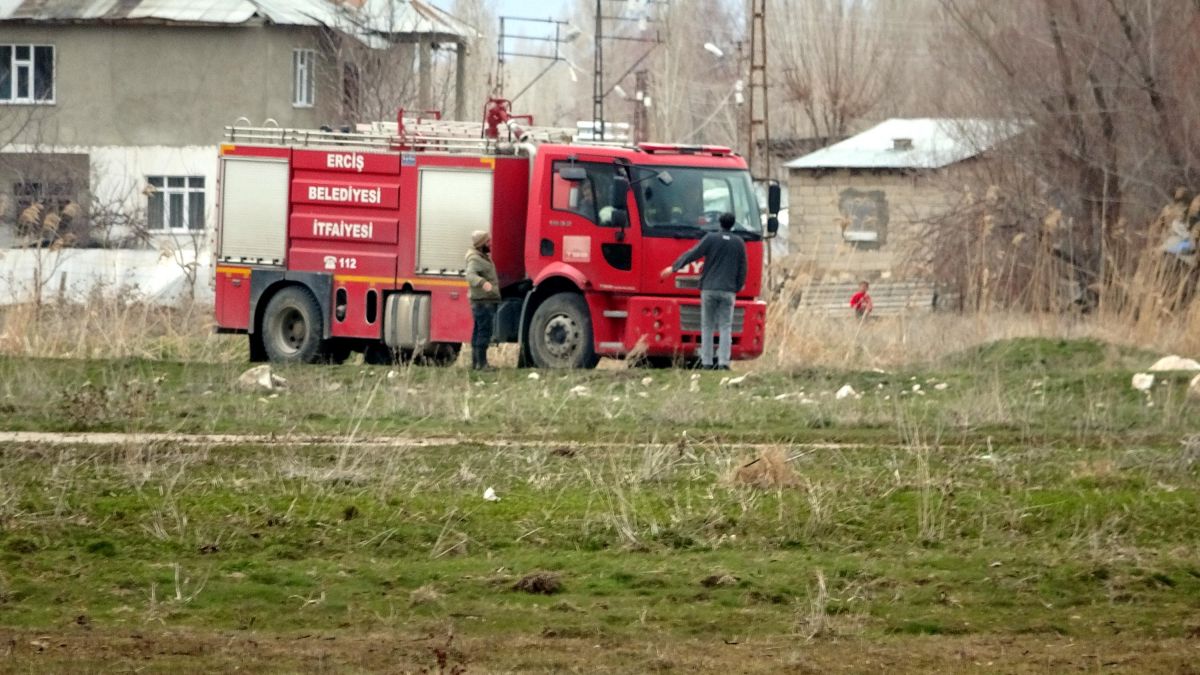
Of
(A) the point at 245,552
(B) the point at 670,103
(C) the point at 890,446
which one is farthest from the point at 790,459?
(B) the point at 670,103

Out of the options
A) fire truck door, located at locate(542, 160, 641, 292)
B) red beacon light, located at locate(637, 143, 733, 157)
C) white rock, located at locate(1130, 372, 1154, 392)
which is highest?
red beacon light, located at locate(637, 143, 733, 157)

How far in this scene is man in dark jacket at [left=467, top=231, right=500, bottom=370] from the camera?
2003 centimetres

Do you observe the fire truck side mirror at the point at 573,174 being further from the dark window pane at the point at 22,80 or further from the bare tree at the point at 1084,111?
the dark window pane at the point at 22,80

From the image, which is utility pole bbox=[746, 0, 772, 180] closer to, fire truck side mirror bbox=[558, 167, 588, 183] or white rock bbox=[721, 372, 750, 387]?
fire truck side mirror bbox=[558, 167, 588, 183]

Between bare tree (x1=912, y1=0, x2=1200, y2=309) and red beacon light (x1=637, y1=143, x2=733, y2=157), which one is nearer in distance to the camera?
red beacon light (x1=637, y1=143, x2=733, y2=157)

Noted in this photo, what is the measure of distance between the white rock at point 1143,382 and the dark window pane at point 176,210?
36010mm

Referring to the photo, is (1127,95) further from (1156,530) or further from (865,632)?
(865,632)

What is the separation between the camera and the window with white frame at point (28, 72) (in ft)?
160

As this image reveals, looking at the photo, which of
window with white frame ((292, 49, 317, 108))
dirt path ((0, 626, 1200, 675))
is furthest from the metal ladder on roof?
window with white frame ((292, 49, 317, 108))

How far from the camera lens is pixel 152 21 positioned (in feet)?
156

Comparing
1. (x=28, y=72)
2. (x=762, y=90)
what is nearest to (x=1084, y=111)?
(x=762, y=90)

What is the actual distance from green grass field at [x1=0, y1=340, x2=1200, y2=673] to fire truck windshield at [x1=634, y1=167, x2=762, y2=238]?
18.3 feet

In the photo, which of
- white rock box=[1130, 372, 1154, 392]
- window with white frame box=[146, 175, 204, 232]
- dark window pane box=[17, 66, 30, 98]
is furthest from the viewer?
dark window pane box=[17, 66, 30, 98]

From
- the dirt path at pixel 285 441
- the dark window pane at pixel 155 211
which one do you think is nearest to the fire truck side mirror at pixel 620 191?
the dirt path at pixel 285 441
